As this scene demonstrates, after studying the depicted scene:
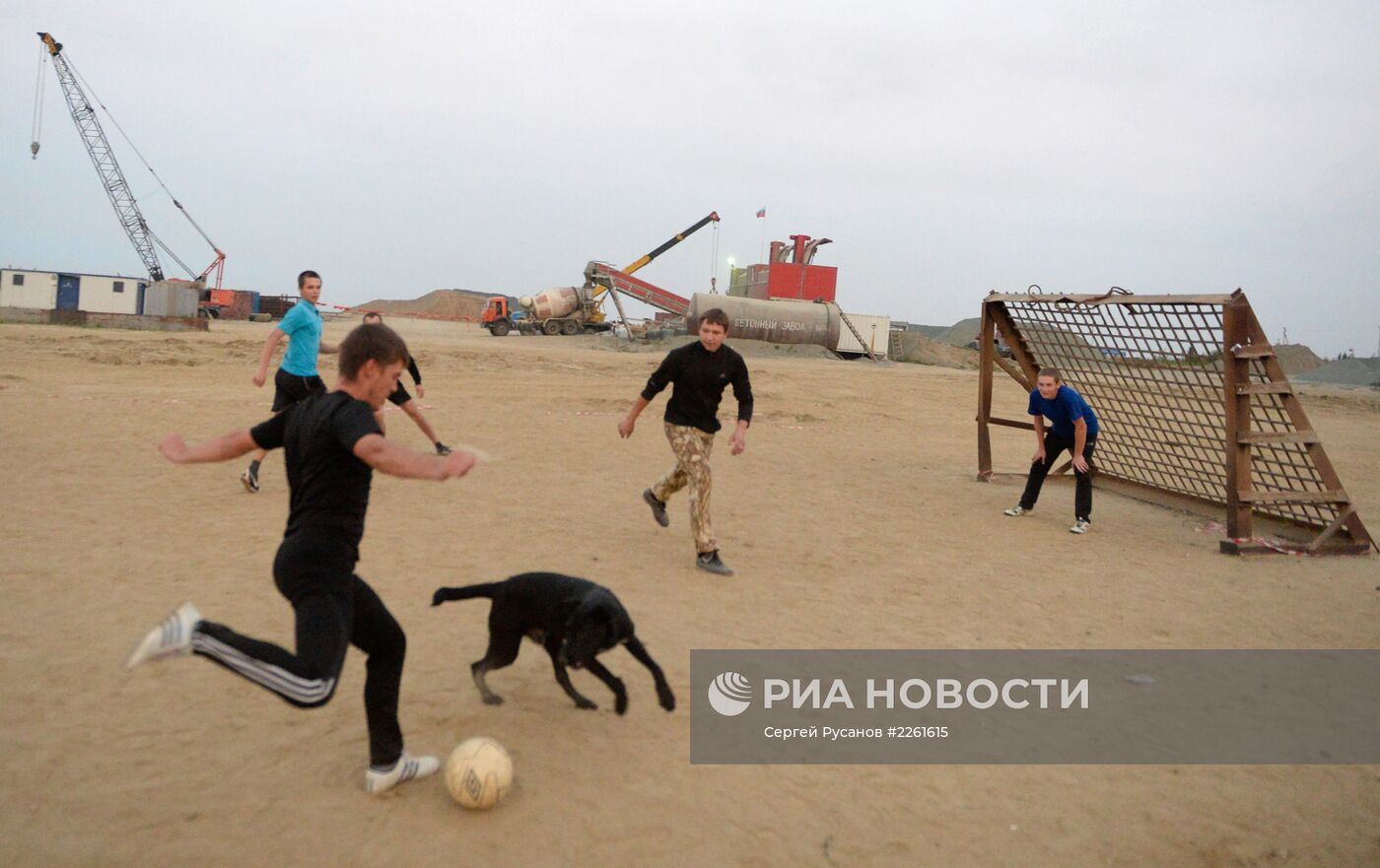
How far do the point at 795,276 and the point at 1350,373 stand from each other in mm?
27315

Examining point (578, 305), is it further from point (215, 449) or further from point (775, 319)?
point (215, 449)

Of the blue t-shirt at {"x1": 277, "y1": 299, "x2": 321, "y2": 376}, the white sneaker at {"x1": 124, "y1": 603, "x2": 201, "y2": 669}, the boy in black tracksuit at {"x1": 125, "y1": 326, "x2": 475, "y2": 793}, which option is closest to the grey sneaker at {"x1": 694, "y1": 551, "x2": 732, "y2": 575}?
the boy in black tracksuit at {"x1": 125, "y1": 326, "x2": 475, "y2": 793}

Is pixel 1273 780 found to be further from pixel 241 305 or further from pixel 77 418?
pixel 241 305

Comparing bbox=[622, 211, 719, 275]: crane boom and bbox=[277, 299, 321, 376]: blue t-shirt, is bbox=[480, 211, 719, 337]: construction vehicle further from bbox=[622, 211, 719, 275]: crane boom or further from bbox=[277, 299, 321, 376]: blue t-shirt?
bbox=[277, 299, 321, 376]: blue t-shirt

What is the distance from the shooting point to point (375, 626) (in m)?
3.49

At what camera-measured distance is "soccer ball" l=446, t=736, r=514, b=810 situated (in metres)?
3.45

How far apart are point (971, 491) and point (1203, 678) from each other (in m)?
5.89

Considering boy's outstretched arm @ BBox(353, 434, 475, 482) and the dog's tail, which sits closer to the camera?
boy's outstretched arm @ BBox(353, 434, 475, 482)

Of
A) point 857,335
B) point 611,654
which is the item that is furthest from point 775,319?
point 611,654

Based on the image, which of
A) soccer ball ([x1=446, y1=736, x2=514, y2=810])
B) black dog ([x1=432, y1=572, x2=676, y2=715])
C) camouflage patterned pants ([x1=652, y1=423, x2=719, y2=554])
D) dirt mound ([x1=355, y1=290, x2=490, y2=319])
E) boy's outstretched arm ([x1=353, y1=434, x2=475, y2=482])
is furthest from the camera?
dirt mound ([x1=355, y1=290, x2=490, y2=319])

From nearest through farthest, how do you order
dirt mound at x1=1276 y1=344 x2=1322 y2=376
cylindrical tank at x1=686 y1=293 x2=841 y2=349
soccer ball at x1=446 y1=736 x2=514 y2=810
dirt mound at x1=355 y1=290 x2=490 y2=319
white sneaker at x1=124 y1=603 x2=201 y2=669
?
white sneaker at x1=124 y1=603 x2=201 y2=669
soccer ball at x1=446 y1=736 x2=514 y2=810
cylindrical tank at x1=686 y1=293 x2=841 y2=349
dirt mound at x1=1276 y1=344 x2=1322 y2=376
dirt mound at x1=355 y1=290 x2=490 y2=319

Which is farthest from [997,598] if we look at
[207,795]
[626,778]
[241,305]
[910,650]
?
[241,305]

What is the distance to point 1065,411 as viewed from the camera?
9305 millimetres

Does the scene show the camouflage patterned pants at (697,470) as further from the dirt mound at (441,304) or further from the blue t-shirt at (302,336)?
the dirt mound at (441,304)
